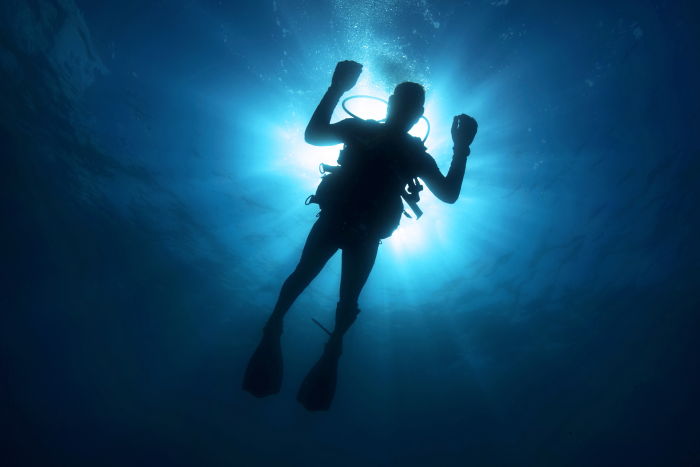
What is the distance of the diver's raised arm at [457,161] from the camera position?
4176 mm

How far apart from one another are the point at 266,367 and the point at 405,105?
3240mm

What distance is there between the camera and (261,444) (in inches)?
1880

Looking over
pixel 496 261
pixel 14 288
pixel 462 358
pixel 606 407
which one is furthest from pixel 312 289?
pixel 606 407

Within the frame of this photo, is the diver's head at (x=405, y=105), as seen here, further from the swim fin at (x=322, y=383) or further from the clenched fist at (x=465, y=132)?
the swim fin at (x=322, y=383)

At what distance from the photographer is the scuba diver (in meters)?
3.93

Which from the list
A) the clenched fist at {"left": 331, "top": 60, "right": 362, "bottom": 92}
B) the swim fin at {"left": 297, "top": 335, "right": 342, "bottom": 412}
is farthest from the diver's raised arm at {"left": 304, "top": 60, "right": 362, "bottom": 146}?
the swim fin at {"left": 297, "top": 335, "right": 342, "bottom": 412}

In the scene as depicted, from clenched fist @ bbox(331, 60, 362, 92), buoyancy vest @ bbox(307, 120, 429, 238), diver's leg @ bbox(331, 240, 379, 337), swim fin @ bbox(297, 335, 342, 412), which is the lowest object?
swim fin @ bbox(297, 335, 342, 412)

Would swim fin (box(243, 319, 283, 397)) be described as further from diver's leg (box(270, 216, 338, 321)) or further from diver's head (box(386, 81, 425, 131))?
diver's head (box(386, 81, 425, 131))

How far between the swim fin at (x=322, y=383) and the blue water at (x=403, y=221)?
211 inches

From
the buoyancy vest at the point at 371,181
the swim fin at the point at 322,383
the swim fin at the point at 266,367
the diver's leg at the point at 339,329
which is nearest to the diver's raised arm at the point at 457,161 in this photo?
the buoyancy vest at the point at 371,181

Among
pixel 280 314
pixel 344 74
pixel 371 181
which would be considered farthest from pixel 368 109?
pixel 280 314

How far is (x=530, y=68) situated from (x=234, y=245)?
50.8 ft

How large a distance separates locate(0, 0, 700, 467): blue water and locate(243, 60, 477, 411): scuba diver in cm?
389

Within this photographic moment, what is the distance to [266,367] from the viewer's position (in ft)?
12.9
